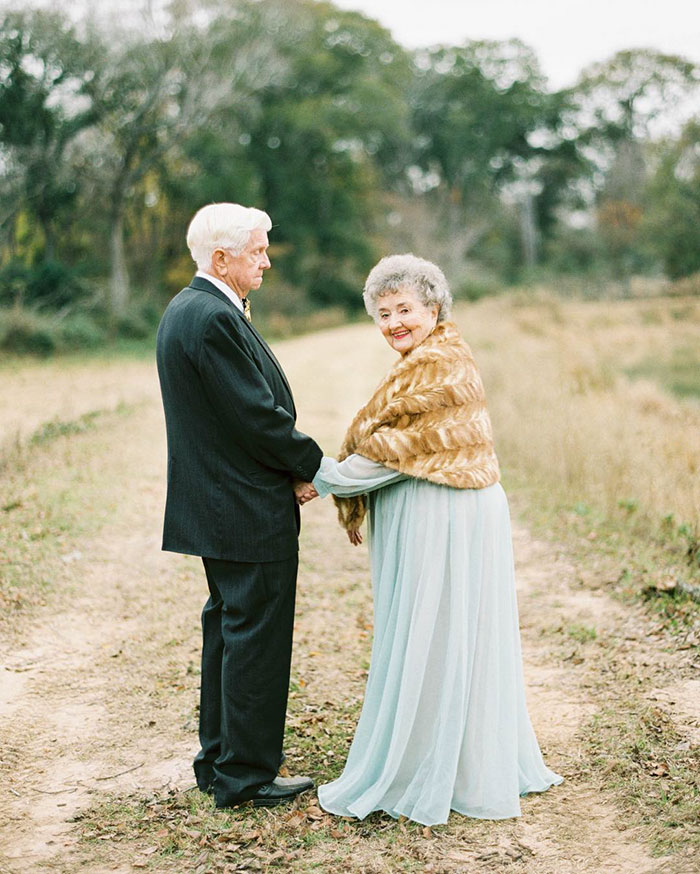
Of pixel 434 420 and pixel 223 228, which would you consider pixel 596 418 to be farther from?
pixel 223 228

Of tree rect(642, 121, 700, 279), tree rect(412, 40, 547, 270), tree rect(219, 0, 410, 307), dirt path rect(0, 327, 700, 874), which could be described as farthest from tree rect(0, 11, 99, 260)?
tree rect(412, 40, 547, 270)

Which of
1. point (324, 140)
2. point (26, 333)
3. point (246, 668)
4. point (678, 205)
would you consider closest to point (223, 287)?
point (246, 668)

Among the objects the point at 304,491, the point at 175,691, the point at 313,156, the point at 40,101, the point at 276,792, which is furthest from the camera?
the point at 313,156

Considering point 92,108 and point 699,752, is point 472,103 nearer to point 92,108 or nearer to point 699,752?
point 92,108

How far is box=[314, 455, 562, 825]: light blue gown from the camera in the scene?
3.47m

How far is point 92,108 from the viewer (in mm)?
25375

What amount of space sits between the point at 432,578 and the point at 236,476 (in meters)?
0.81

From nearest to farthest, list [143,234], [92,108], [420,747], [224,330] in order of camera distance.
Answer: [224,330] < [420,747] < [92,108] < [143,234]

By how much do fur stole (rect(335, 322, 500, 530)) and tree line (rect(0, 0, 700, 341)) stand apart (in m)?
20.2

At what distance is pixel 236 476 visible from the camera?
11.3 ft

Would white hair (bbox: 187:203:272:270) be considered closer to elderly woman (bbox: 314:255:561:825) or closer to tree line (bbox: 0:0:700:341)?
elderly woman (bbox: 314:255:561:825)

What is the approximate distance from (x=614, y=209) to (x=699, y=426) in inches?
1722

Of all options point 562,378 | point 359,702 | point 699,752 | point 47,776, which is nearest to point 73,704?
point 47,776

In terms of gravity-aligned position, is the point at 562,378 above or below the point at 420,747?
above
